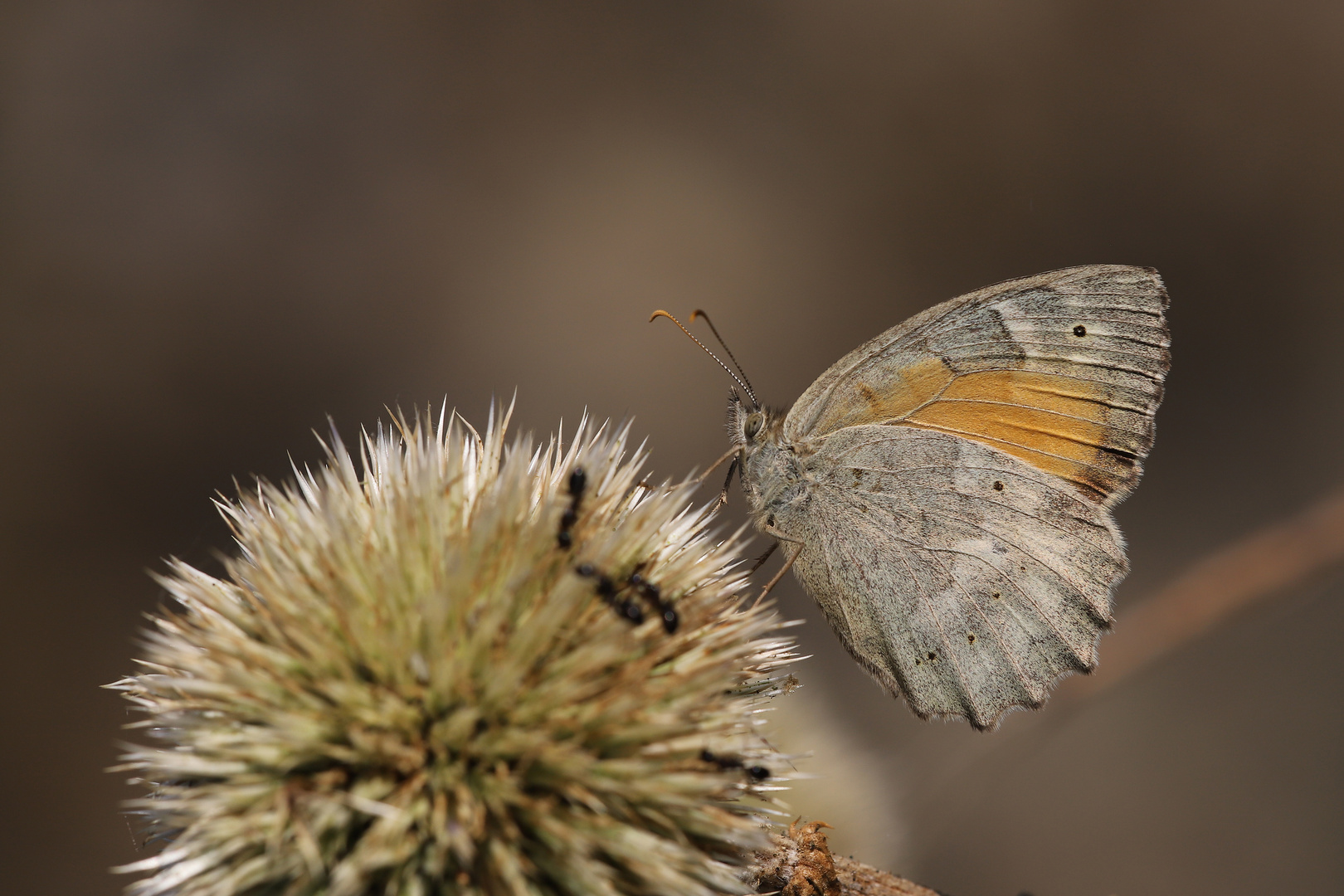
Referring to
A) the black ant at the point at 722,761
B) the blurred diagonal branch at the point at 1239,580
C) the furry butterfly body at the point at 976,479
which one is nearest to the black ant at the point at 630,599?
the black ant at the point at 722,761

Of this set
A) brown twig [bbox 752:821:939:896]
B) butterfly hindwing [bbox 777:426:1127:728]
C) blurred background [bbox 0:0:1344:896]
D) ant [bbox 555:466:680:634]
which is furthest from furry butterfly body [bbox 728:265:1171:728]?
blurred background [bbox 0:0:1344:896]

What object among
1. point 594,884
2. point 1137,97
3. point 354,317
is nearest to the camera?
point 594,884

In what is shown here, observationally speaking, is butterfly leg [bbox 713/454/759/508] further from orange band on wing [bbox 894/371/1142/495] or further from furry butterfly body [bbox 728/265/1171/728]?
orange band on wing [bbox 894/371/1142/495]

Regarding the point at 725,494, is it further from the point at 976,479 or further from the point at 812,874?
the point at 812,874

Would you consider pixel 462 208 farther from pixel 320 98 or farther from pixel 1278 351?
pixel 1278 351

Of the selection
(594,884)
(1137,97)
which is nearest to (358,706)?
(594,884)

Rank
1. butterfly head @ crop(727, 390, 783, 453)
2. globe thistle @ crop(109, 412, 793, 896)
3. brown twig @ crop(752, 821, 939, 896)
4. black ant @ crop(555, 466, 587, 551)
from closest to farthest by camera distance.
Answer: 1. globe thistle @ crop(109, 412, 793, 896)
2. black ant @ crop(555, 466, 587, 551)
3. brown twig @ crop(752, 821, 939, 896)
4. butterfly head @ crop(727, 390, 783, 453)

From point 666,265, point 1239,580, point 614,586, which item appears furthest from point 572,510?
point 666,265

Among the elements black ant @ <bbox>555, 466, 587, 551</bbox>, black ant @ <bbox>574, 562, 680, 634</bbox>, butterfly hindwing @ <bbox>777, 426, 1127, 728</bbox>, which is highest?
black ant @ <bbox>555, 466, 587, 551</bbox>
